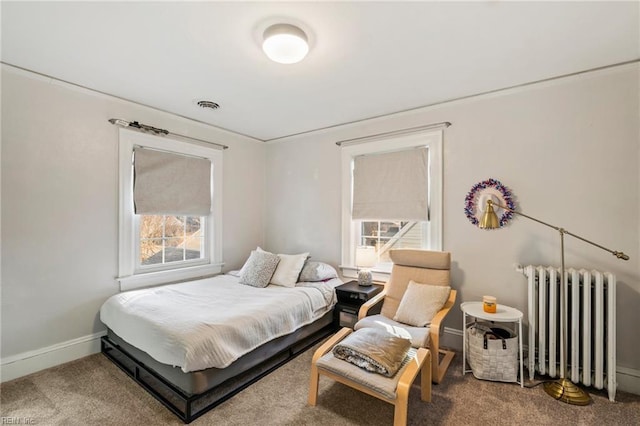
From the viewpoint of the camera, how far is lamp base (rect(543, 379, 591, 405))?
2076 millimetres

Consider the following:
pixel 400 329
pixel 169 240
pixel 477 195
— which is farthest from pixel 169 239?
pixel 477 195

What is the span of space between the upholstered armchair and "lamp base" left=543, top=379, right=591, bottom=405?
28.9 inches

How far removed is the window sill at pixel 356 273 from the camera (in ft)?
11.3

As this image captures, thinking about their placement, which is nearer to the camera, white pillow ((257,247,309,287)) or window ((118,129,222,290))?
→ window ((118,129,222,290))

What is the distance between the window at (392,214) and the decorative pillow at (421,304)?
0.57 metres

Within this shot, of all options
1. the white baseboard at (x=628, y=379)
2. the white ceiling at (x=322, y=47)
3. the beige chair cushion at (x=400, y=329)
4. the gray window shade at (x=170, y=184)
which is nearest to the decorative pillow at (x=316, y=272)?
the beige chair cushion at (x=400, y=329)

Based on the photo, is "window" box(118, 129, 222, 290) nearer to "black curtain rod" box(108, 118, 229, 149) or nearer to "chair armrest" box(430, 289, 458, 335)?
"black curtain rod" box(108, 118, 229, 149)

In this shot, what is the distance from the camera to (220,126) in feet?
12.7

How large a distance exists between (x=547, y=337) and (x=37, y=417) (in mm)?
3846

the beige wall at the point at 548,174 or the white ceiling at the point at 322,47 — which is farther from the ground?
the white ceiling at the point at 322,47

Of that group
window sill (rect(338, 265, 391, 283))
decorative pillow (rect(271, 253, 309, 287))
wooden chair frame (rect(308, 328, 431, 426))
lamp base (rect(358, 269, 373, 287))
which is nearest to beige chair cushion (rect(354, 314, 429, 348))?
wooden chair frame (rect(308, 328, 431, 426))

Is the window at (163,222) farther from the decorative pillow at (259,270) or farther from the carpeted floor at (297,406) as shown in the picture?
the carpeted floor at (297,406)

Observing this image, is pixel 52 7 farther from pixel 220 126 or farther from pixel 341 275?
pixel 341 275

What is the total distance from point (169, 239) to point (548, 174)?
4.04m
